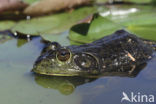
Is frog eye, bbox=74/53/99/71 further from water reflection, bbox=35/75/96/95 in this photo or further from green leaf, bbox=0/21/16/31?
green leaf, bbox=0/21/16/31

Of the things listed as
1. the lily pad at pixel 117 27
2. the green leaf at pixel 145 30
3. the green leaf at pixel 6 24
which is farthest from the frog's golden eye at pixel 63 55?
the green leaf at pixel 6 24

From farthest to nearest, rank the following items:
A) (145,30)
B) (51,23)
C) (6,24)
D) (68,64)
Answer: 1. (6,24)
2. (51,23)
3. (145,30)
4. (68,64)

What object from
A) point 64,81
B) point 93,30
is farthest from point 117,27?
point 64,81

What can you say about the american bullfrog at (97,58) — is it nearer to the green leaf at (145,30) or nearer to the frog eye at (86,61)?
the frog eye at (86,61)

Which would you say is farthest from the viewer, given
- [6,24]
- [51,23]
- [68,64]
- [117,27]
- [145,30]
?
[6,24]

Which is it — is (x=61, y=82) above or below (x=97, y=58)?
below

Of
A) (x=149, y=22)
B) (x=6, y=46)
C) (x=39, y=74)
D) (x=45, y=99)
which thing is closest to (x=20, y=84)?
(x=39, y=74)

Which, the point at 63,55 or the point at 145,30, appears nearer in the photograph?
the point at 63,55

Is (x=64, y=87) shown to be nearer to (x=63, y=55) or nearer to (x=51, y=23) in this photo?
(x=63, y=55)
